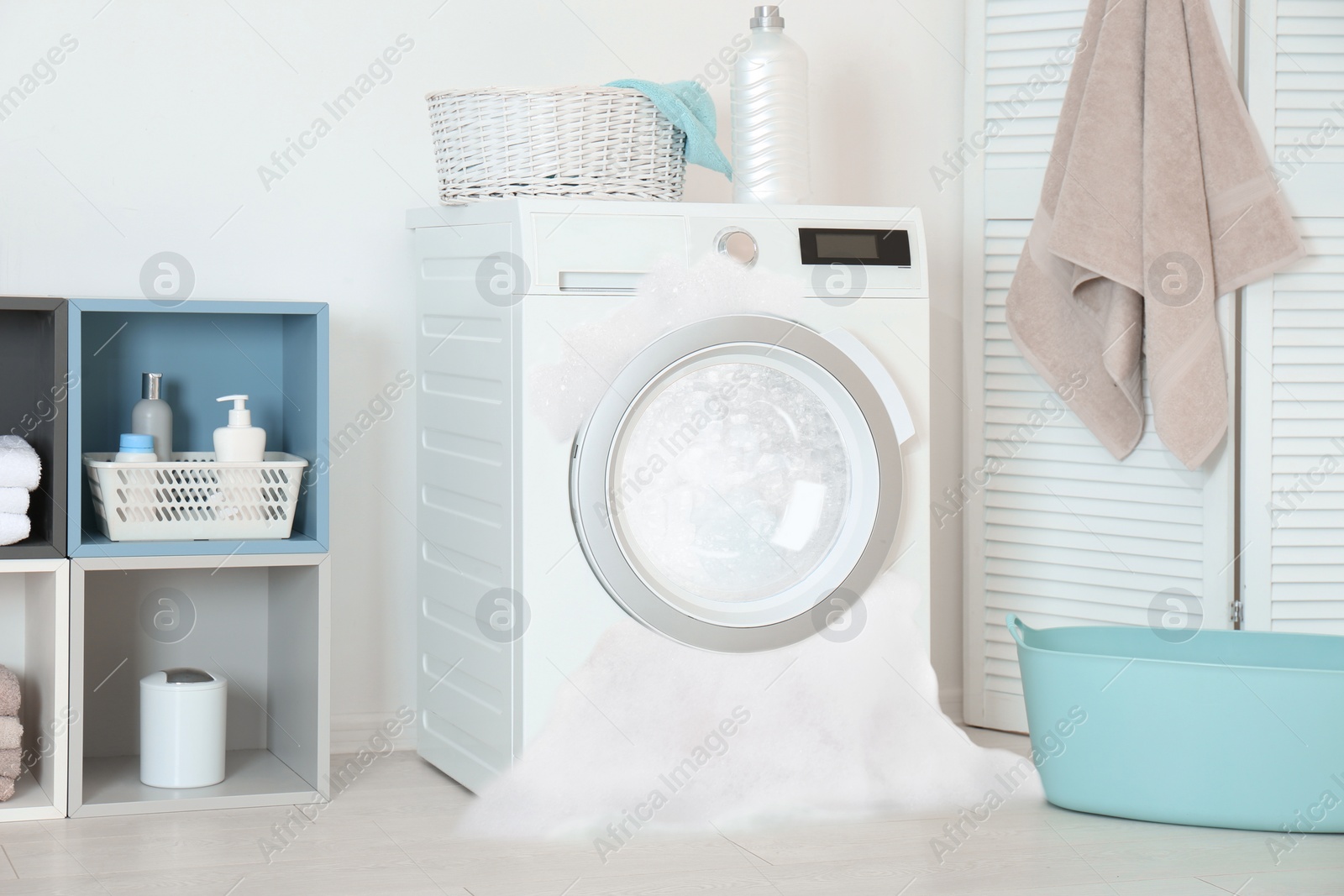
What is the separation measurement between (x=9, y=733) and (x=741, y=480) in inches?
44.6

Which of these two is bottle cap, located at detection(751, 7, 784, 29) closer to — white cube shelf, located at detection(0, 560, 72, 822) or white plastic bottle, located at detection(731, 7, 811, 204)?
white plastic bottle, located at detection(731, 7, 811, 204)

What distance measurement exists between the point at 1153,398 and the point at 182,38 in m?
1.74

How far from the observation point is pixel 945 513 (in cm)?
271

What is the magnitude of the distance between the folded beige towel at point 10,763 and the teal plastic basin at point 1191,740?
5.01ft

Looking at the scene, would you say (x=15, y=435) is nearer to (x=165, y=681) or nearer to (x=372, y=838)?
(x=165, y=681)

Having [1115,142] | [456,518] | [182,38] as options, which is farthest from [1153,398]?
[182,38]

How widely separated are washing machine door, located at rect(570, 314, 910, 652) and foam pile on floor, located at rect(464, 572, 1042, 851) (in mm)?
50

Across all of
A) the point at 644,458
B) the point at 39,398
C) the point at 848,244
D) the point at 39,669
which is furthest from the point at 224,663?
the point at 848,244

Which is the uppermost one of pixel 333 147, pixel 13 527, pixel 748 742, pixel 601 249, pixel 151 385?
pixel 333 147

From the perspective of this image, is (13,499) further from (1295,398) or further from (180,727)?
(1295,398)

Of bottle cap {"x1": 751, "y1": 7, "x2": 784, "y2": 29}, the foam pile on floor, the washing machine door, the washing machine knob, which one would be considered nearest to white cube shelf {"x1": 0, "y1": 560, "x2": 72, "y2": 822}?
the foam pile on floor

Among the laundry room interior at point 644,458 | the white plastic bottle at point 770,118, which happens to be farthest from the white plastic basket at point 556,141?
the white plastic bottle at point 770,118

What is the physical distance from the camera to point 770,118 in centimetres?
210

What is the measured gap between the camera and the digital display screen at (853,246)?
2043 millimetres
